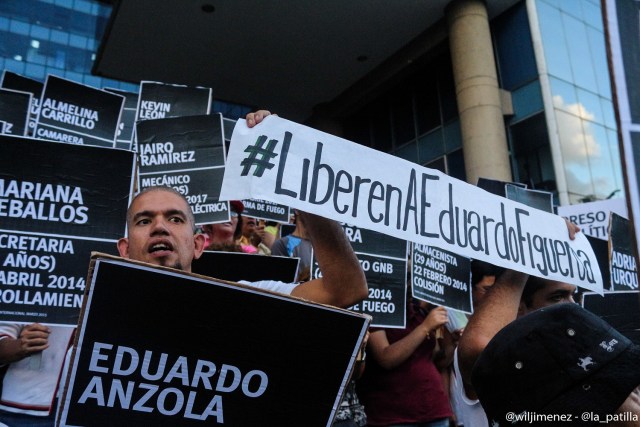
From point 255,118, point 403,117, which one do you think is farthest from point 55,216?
point 403,117

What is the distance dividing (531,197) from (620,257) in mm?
946

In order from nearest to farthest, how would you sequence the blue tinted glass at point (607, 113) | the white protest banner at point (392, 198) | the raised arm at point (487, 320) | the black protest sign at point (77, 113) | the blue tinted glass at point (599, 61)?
the raised arm at point (487, 320), the white protest banner at point (392, 198), the black protest sign at point (77, 113), the blue tinted glass at point (607, 113), the blue tinted glass at point (599, 61)

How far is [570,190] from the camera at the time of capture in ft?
46.6

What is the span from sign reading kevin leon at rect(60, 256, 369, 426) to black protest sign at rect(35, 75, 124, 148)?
12.6 feet

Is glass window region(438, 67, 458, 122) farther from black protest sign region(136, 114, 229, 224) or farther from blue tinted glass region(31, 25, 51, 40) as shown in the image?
blue tinted glass region(31, 25, 51, 40)

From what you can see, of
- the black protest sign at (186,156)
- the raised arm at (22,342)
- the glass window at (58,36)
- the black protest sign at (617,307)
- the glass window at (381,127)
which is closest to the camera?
the raised arm at (22,342)

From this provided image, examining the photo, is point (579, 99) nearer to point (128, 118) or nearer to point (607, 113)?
point (607, 113)

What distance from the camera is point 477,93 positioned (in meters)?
15.3

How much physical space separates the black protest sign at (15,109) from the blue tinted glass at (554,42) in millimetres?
13496

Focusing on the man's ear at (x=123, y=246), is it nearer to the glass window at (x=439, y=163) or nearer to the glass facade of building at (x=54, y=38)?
the glass window at (x=439, y=163)

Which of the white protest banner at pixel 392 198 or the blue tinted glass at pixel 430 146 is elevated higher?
the blue tinted glass at pixel 430 146

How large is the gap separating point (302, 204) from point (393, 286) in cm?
218

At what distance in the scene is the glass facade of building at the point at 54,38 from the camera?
29672mm

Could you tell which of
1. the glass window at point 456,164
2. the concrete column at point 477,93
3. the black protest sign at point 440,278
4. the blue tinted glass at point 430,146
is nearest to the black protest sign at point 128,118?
the black protest sign at point 440,278
